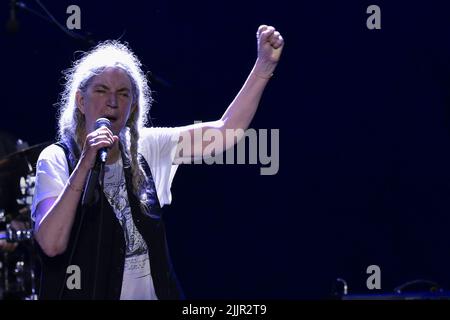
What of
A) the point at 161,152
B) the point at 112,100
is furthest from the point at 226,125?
the point at 112,100

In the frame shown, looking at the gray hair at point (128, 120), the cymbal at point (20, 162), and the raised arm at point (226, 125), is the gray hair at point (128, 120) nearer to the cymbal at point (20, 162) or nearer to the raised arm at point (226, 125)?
the raised arm at point (226, 125)

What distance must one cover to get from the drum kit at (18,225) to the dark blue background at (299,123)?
21 centimetres

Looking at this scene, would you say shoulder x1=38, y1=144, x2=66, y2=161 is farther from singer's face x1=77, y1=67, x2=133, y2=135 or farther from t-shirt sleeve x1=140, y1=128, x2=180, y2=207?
t-shirt sleeve x1=140, y1=128, x2=180, y2=207

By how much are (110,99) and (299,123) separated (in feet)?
4.82

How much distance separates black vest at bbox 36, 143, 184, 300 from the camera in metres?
1.95

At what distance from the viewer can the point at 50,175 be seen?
201cm

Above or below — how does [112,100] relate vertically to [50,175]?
above

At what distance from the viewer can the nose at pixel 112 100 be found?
2.06m

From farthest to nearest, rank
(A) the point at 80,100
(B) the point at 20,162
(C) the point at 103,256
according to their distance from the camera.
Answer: (B) the point at 20,162
(A) the point at 80,100
(C) the point at 103,256

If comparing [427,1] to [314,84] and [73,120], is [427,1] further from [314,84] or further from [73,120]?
[73,120]

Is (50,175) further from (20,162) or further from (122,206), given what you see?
(20,162)

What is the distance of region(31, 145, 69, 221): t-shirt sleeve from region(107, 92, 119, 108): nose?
0.17 m

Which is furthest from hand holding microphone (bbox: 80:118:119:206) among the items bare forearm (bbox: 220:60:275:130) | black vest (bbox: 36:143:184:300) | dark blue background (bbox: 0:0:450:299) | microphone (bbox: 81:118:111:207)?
dark blue background (bbox: 0:0:450:299)
